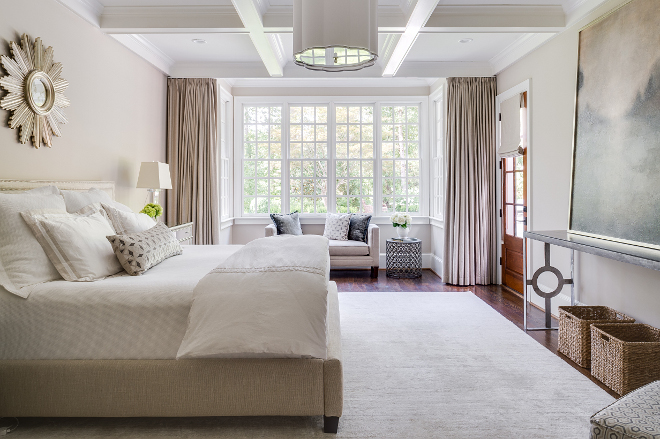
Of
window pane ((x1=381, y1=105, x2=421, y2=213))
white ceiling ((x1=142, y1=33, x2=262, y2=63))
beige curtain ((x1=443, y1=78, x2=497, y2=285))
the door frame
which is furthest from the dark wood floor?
white ceiling ((x1=142, y1=33, x2=262, y2=63))

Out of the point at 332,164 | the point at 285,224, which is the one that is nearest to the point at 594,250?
the point at 285,224

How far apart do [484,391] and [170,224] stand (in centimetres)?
424

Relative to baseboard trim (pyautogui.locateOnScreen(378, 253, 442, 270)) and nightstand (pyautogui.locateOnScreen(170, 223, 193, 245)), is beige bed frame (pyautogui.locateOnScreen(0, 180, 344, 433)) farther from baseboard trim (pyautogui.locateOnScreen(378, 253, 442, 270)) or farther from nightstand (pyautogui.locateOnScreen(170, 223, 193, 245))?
baseboard trim (pyautogui.locateOnScreen(378, 253, 442, 270))

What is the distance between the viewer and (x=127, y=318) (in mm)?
1989

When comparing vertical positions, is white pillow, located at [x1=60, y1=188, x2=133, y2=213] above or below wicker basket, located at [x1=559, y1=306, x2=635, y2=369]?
above

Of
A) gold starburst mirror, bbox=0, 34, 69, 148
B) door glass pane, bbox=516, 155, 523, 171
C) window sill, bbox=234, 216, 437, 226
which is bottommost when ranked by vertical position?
window sill, bbox=234, 216, 437, 226

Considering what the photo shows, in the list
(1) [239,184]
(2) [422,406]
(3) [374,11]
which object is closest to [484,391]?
(2) [422,406]

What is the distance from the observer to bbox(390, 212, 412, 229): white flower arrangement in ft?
19.3

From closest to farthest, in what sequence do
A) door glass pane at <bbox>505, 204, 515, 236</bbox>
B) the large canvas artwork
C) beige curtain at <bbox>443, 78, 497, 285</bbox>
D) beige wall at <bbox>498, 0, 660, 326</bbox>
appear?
the large canvas artwork
beige wall at <bbox>498, 0, 660, 326</bbox>
door glass pane at <bbox>505, 204, 515, 236</bbox>
beige curtain at <bbox>443, 78, 497, 285</bbox>

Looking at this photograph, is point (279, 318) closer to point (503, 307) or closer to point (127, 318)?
point (127, 318)

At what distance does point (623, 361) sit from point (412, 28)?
293 centimetres

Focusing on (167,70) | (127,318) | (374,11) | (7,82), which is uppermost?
(167,70)

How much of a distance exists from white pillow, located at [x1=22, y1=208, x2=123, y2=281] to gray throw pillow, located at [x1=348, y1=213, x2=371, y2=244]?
391cm

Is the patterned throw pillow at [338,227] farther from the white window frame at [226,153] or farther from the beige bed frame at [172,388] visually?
the beige bed frame at [172,388]
